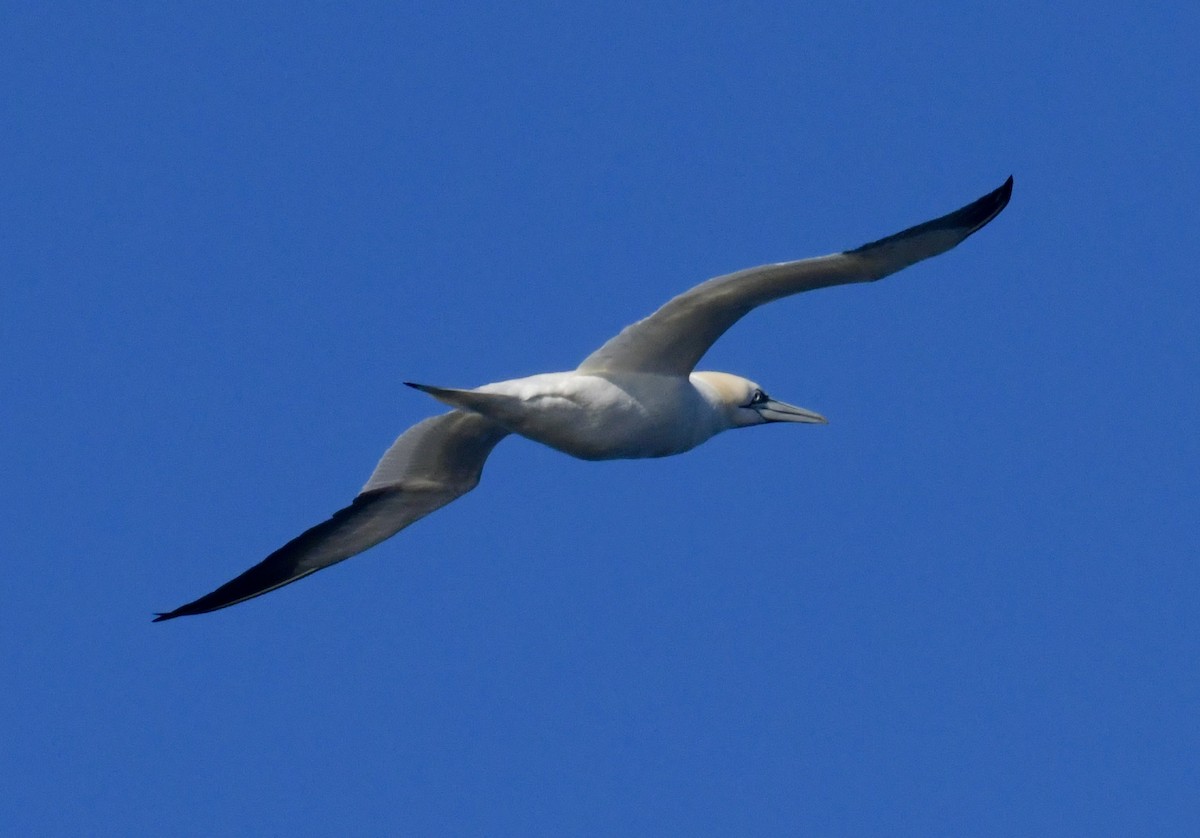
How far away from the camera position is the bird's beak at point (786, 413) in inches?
684

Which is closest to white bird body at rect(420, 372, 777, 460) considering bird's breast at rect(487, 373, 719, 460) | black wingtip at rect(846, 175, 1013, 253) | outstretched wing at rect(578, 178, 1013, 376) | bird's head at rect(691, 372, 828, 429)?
bird's breast at rect(487, 373, 719, 460)

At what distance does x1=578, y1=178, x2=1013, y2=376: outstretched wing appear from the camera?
14.1 metres

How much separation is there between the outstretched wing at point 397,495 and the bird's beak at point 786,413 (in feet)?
7.44

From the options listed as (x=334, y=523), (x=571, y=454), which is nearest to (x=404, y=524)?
(x=334, y=523)

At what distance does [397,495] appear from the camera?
1677 centimetres

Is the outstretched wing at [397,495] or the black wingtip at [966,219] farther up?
the black wingtip at [966,219]

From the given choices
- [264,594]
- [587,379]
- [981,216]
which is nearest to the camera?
[981,216]

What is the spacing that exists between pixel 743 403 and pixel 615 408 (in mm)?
2245

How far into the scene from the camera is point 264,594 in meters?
16.4

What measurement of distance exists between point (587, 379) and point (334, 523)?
2815 mm

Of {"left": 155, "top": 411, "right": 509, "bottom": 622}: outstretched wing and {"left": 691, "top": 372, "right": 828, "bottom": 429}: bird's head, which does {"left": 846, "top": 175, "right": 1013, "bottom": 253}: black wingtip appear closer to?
{"left": 691, "top": 372, "right": 828, "bottom": 429}: bird's head

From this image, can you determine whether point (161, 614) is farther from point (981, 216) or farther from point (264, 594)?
point (981, 216)

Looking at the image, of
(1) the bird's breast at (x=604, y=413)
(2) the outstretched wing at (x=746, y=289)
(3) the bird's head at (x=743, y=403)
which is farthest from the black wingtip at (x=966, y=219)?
(3) the bird's head at (x=743, y=403)

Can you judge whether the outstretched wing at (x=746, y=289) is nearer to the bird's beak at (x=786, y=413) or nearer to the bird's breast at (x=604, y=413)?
the bird's breast at (x=604, y=413)
